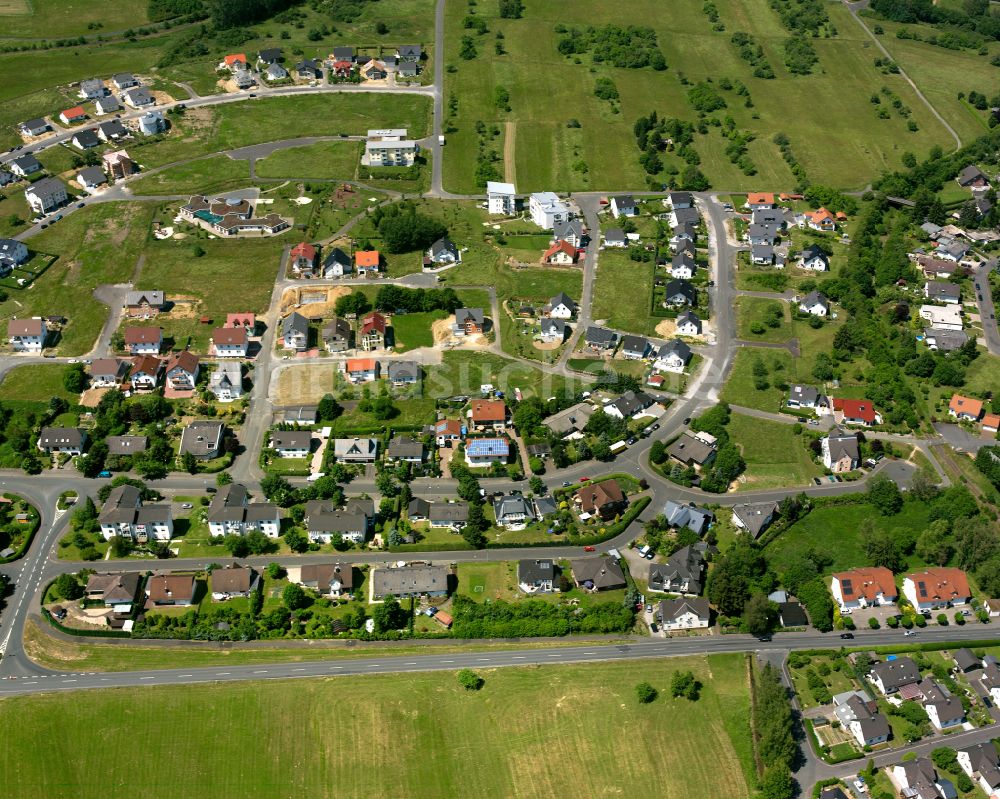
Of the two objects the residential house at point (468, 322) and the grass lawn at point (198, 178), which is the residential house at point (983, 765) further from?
the grass lawn at point (198, 178)

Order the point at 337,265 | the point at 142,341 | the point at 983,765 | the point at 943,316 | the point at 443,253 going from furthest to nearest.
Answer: the point at 443,253 < the point at 337,265 < the point at 943,316 < the point at 142,341 < the point at 983,765

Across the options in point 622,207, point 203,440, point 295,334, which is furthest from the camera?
point 622,207

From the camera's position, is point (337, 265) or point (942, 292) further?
point (942, 292)

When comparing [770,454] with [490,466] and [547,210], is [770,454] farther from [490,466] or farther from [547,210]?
[547,210]

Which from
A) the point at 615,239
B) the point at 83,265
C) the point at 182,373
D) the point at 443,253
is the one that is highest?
the point at 443,253

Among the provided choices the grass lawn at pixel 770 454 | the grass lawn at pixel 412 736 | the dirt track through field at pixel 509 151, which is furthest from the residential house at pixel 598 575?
the dirt track through field at pixel 509 151

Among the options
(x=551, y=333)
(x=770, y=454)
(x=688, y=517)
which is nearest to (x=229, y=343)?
(x=551, y=333)

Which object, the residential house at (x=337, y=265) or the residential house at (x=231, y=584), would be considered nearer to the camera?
the residential house at (x=231, y=584)
